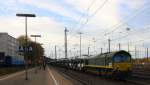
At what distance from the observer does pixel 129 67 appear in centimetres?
3847

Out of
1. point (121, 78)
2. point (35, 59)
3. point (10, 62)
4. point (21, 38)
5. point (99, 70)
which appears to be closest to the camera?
point (121, 78)

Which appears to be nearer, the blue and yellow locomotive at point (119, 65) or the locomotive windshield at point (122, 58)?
the blue and yellow locomotive at point (119, 65)

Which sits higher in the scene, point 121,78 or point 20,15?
point 20,15

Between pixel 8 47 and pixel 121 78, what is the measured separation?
84.6 m

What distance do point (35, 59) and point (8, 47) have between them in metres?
33.1

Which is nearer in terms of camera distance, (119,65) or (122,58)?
(119,65)

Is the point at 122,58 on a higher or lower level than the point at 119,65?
higher

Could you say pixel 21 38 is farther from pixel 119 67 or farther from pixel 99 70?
pixel 119 67

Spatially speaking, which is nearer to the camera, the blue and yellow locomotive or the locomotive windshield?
the blue and yellow locomotive

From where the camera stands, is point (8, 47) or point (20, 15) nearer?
point (20, 15)

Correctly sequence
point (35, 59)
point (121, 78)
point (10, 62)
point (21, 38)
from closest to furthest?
point (121, 78) → point (10, 62) → point (35, 59) → point (21, 38)

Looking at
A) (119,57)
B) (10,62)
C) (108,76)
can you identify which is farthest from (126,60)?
(10,62)

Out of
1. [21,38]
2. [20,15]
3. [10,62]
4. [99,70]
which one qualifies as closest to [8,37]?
[10,62]

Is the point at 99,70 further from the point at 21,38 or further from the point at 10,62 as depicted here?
the point at 21,38
